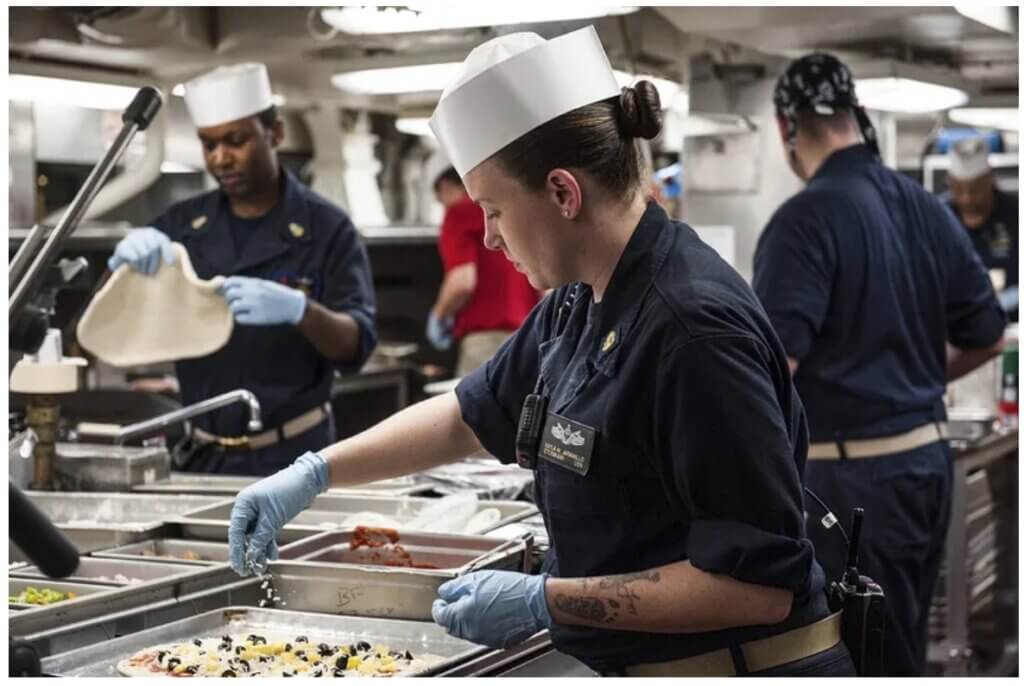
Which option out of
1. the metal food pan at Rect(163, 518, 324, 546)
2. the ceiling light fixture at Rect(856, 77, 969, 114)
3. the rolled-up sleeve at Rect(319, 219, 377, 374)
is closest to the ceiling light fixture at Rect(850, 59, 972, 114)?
the ceiling light fixture at Rect(856, 77, 969, 114)

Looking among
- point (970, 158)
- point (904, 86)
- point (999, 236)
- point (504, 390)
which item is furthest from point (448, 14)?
point (999, 236)

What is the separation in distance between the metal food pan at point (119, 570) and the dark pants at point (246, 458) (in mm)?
1158

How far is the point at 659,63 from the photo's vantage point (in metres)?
6.56

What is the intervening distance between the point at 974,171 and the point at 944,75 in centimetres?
179

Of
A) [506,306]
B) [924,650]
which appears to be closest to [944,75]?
[506,306]

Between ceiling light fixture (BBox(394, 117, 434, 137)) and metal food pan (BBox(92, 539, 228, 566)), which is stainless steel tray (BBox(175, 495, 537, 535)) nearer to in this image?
metal food pan (BBox(92, 539, 228, 566))

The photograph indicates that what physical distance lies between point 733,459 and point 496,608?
0.43 metres

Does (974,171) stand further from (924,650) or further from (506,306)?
(924,650)

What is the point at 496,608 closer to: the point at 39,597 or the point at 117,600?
the point at 117,600

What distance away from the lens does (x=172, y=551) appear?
9.20 ft

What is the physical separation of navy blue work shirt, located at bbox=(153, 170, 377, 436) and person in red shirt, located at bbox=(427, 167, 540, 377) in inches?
104

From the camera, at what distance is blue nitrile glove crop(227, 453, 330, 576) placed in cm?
227

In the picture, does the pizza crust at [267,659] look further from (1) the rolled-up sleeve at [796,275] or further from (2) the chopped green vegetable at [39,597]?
(1) the rolled-up sleeve at [796,275]

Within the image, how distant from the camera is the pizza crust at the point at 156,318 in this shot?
3.67 meters
